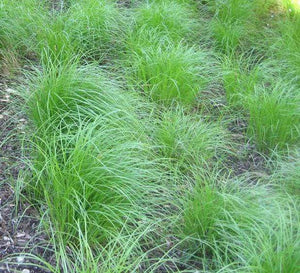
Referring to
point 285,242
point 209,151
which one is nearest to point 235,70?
point 209,151

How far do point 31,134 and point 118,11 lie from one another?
7.35ft

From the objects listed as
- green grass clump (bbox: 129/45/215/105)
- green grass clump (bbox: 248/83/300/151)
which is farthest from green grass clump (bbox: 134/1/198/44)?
green grass clump (bbox: 248/83/300/151)

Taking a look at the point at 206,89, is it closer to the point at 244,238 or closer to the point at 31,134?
the point at 31,134

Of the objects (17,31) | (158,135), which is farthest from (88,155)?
(17,31)

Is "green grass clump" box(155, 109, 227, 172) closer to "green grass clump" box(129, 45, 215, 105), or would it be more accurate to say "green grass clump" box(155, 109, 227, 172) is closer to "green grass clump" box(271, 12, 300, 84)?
"green grass clump" box(129, 45, 215, 105)

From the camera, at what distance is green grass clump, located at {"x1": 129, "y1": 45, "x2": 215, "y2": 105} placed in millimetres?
4082

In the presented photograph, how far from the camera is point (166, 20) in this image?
4.96 meters

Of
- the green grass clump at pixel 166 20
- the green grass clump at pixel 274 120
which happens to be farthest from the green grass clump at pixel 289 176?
the green grass clump at pixel 166 20

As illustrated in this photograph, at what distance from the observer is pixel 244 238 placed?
8.60 feet

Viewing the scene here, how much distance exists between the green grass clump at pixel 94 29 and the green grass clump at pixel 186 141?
121 centimetres

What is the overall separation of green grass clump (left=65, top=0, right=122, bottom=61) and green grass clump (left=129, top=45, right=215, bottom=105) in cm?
46

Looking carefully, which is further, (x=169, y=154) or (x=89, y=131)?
(x=169, y=154)

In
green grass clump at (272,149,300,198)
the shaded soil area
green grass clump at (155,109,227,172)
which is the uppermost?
green grass clump at (272,149,300,198)

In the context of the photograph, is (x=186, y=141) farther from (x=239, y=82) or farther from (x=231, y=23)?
(x=231, y=23)
